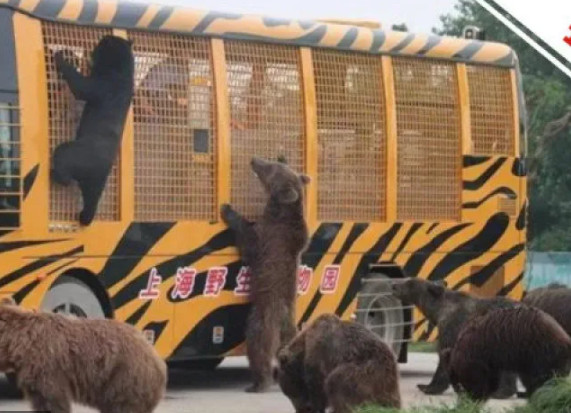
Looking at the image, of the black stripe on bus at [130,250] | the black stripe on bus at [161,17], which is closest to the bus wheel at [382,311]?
the black stripe on bus at [130,250]

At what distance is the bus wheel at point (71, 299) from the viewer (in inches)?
555

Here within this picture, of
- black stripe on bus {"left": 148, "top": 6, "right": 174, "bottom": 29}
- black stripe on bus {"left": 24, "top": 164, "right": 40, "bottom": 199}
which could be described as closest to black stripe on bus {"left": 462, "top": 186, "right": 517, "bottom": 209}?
black stripe on bus {"left": 148, "top": 6, "right": 174, "bottom": 29}

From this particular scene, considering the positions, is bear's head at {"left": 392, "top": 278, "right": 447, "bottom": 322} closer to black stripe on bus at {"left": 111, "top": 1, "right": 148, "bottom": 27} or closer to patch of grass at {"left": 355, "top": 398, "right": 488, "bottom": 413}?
black stripe on bus at {"left": 111, "top": 1, "right": 148, "bottom": 27}

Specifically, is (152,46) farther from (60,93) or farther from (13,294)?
(13,294)

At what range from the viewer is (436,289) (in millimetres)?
Result: 15398

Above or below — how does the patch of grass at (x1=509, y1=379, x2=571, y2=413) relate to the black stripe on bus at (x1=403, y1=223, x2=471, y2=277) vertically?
below

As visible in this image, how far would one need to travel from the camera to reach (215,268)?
15336mm

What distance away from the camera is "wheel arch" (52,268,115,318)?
46.9ft

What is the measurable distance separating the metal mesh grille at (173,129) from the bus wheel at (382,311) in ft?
6.85

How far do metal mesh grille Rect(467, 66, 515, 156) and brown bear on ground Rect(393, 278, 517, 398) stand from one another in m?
2.45

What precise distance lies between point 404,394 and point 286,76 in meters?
2.86

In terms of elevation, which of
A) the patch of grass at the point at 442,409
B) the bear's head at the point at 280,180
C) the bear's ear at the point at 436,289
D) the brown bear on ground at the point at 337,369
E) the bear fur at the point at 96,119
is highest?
the bear fur at the point at 96,119

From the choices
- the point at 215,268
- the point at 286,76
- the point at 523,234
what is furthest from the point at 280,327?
the point at 523,234

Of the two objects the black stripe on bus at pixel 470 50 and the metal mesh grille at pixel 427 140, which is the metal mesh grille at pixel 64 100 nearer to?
the metal mesh grille at pixel 427 140
